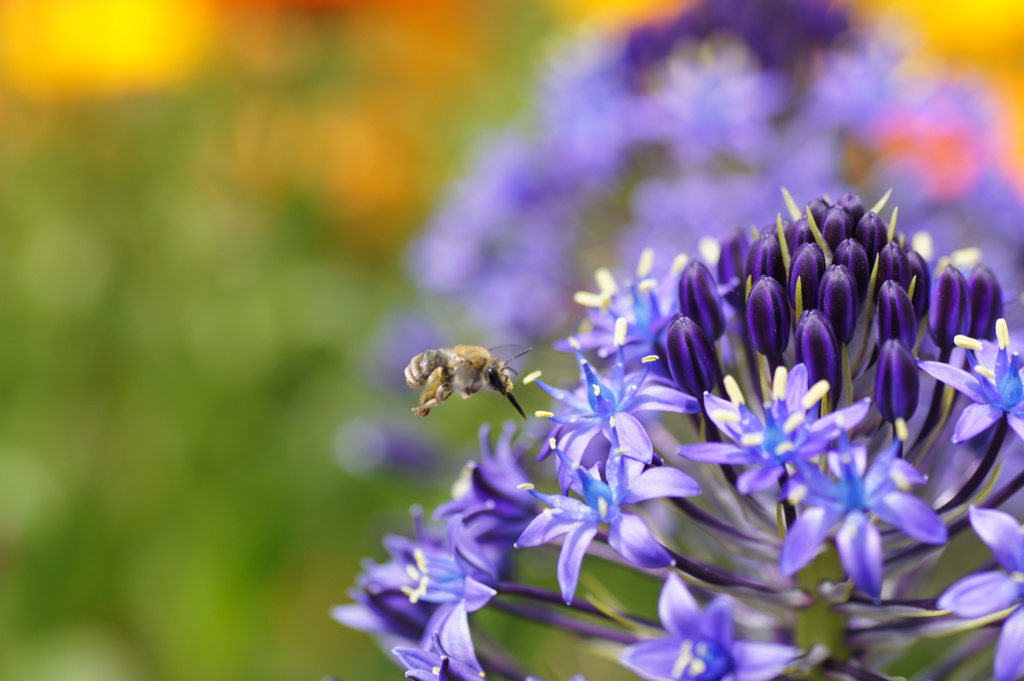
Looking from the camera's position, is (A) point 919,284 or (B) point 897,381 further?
(A) point 919,284

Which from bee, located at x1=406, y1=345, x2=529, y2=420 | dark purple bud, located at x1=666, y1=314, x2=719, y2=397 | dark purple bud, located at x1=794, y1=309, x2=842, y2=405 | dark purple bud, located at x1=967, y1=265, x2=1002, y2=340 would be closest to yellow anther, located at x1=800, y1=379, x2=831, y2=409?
dark purple bud, located at x1=794, y1=309, x2=842, y2=405

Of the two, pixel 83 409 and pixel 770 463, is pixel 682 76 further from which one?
pixel 83 409

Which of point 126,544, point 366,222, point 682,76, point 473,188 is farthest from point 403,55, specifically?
point 126,544

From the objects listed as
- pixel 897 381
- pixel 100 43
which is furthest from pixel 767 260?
pixel 100 43

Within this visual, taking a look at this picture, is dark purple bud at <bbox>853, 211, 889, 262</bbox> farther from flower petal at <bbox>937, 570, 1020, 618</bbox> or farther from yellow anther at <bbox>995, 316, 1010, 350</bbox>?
flower petal at <bbox>937, 570, 1020, 618</bbox>

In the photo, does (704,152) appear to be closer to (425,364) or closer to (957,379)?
(425,364)

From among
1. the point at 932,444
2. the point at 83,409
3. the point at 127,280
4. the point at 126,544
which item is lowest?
the point at 932,444
